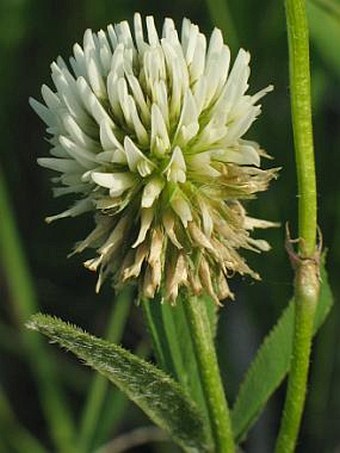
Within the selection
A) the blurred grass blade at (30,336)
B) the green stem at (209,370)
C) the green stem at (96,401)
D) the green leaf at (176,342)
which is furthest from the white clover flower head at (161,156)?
the blurred grass blade at (30,336)

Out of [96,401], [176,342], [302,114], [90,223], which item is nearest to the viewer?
[302,114]

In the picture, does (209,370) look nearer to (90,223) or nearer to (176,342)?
(176,342)

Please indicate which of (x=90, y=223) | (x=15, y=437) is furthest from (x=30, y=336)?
(x=90, y=223)

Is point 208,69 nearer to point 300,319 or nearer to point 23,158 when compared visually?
point 300,319

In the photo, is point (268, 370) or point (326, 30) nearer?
point (268, 370)

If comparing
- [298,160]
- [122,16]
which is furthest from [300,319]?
[122,16]

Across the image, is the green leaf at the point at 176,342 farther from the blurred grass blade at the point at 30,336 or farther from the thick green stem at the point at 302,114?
the blurred grass blade at the point at 30,336

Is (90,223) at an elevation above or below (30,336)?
above
